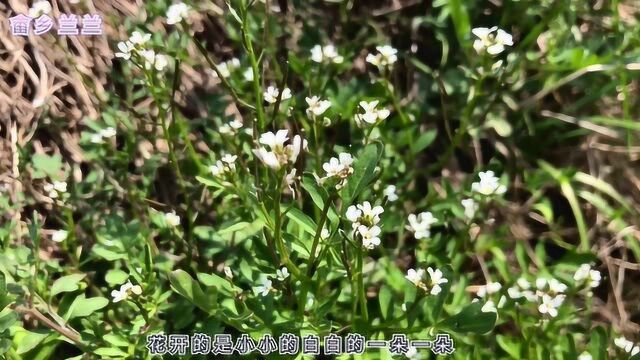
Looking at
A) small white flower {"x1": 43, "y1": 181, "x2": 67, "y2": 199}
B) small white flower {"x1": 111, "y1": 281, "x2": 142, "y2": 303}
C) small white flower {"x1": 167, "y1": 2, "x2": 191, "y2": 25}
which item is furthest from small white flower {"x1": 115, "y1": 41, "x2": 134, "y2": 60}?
small white flower {"x1": 111, "y1": 281, "x2": 142, "y2": 303}

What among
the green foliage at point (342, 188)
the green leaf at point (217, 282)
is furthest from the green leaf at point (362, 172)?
the green leaf at point (217, 282)

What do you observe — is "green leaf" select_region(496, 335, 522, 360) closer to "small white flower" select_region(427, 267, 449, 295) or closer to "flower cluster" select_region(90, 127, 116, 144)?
"small white flower" select_region(427, 267, 449, 295)

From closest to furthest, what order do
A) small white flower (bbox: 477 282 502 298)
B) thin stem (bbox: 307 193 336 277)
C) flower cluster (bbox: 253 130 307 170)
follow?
flower cluster (bbox: 253 130 307 170)
thin stem (bbox: 307 193 336 277)
small white flower (bbox: 477 282 502 298)

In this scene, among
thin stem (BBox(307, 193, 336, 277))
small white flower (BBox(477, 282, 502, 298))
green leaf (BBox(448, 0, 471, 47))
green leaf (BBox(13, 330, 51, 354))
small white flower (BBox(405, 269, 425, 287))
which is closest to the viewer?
thin stem (BBox(307, 193, 336, 277))

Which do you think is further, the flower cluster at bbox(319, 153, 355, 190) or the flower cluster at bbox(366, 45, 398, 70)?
the flower cluster at bbox(366, 45, 398, 70)

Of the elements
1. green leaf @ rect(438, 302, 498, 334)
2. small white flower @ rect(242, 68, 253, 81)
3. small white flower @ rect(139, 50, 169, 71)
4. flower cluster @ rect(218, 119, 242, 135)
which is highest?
small white flower @ rect(242, 68, 253, 81)

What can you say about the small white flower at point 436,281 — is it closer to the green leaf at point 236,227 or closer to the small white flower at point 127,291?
the green leaf at point 236,227
